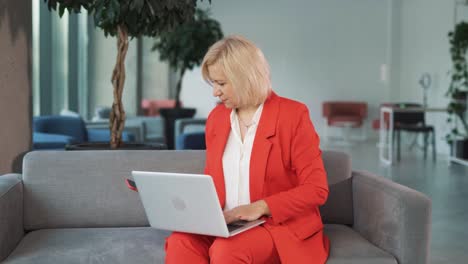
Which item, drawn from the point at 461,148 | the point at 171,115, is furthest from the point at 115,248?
the point at 461,148

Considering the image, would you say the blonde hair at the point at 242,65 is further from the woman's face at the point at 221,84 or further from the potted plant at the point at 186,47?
the potted plant at the point at 186,47

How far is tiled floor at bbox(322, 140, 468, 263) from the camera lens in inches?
A: 195

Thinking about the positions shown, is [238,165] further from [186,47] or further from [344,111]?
[344,111]

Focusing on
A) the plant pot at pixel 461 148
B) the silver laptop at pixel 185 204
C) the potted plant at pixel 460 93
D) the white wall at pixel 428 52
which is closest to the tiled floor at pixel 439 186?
the plant pot at pixel 461 148

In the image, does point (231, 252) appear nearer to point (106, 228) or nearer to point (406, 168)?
point (106, 228)

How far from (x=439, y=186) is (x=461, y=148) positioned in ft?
8.46

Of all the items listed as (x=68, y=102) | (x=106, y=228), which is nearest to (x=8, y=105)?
(x=106, y=228)

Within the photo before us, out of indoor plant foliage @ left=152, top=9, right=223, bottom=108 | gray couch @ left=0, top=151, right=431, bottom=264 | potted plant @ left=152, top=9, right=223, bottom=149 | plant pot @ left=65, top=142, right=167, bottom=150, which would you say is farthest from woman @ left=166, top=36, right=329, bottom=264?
indoor plant foliage @ left=152, top=9, right=223, bottom=108

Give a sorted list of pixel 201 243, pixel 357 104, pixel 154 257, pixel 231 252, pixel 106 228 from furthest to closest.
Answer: pixel 357 104 < pixel 106 228 < pixel 154 257 < pixel 201 243 < pixel 231 252

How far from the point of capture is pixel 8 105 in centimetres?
377

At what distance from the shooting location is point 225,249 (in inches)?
95.1

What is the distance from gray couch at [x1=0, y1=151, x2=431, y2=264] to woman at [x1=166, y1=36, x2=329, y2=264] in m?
Result: 0.24

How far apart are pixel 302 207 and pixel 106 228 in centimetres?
105

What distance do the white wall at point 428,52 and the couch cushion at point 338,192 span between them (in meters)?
9.48
